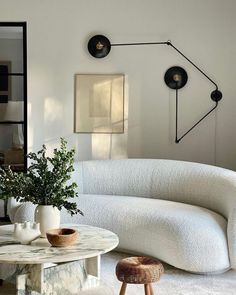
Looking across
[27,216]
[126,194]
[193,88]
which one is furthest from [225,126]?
[27,216]

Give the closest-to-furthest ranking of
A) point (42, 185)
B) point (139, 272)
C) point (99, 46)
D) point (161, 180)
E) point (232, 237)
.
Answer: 1. point (139, 272)
2. point (42, 185)
3. point (232, 237)
4. point (161, 180)
5. point (99, 46)

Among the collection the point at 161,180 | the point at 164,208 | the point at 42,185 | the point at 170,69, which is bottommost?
the point at 164,208

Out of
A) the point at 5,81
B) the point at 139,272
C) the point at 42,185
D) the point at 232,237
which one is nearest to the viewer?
the point at 139,272

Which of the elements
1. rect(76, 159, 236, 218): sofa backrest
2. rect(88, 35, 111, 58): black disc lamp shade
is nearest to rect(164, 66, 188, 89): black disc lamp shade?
rect(88, 35, 111, 58): black disc lamp shade

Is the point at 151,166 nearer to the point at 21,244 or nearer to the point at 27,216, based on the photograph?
the point at 27,216

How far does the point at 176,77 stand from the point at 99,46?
86cm

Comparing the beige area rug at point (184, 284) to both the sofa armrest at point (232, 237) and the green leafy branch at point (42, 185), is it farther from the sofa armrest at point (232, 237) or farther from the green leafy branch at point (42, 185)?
the green leafy branch at point (42, 185)

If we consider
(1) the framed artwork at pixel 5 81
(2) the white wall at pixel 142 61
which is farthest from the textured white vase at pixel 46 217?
(1) the framed artwork at pixel 5 81

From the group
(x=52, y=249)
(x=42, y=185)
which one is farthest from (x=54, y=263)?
(x=42, y=185)

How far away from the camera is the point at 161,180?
4.45 meters

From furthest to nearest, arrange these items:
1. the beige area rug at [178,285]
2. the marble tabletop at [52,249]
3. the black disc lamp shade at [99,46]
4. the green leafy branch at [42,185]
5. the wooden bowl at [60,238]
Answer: the black disc lamp shade at [99,46] → the beige area rug at [178,285] → the green leafy branch at [42,185] → the wooden bowl at [60,238] → the marble tabletop at [52,249]

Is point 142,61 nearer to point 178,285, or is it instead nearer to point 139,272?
point 178,285

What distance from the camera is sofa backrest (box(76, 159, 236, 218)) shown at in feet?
13.0

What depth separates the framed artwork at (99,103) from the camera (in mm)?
5113
